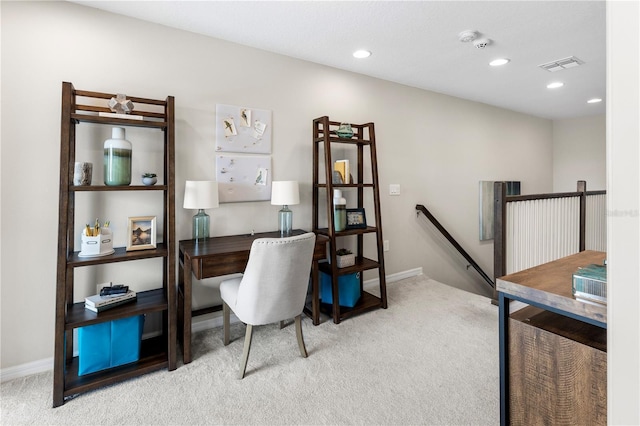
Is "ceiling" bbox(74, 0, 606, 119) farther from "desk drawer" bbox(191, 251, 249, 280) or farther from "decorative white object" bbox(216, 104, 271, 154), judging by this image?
"desk drawer" bbox(191, 251, 249, 280)

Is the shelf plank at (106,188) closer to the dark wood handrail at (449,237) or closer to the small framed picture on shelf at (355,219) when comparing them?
the small framed picture on shelf at (355,219)

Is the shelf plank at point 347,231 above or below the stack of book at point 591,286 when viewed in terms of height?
above

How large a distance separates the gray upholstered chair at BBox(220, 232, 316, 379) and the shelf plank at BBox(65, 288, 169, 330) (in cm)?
47

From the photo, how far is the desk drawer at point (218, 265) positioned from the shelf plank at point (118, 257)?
223mm

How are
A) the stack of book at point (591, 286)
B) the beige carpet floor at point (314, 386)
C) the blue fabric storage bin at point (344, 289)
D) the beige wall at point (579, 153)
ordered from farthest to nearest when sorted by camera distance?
the beige wall at point (579, 153) → the blue fabric storage bin at point (344, 289) → the beige carpet floor at point (314, 386) → the stack of book at point (591, 286)

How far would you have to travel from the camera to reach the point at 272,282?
1884 mm

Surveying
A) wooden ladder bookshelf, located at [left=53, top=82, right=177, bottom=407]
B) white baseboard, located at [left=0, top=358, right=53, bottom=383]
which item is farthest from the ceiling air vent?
white baseboard, located at [left=0, top=358, right=53, bottom=383]

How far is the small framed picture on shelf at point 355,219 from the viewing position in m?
2.90

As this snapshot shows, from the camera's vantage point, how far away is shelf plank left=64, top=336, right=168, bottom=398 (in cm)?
176

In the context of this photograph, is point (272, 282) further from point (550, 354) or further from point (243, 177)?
point (550, 354)

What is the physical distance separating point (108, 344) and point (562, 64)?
4382 millimetres

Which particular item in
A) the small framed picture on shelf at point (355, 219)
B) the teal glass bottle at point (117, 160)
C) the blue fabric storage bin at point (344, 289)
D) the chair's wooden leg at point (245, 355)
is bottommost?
the chair's wooden leg at point (245, 355)

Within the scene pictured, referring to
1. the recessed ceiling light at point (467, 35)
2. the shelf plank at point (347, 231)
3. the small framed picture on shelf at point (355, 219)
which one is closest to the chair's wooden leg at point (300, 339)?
the shelf plank at point (347, 231)

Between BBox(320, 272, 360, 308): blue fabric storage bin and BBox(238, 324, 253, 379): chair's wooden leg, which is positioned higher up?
BBox(320, 272, 360, 308): blue fabric storage bin
